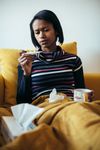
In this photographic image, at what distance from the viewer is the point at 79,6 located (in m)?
1.78

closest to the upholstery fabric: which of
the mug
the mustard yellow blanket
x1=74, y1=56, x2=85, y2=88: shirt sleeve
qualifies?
x1=74, y1=56, x2=85, y2=88: shirt sleeve

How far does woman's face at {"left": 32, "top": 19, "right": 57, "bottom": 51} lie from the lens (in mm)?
1258

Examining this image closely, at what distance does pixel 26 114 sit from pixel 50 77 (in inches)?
16.6

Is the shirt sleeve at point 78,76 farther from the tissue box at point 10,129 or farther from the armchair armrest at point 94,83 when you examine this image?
the tissue box at point 10,129

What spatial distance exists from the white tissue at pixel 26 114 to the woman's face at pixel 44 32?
477 millimetres

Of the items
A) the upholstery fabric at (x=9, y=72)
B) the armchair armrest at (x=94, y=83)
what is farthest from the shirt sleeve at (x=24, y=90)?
the armchair armrest at (x=94, y=83)

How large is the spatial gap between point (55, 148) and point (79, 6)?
1.37 metres

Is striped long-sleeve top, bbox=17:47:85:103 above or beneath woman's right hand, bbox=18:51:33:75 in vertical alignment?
beneath

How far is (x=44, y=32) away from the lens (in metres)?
1.26

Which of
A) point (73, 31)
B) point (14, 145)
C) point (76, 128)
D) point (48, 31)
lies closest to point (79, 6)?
point (73, 31)

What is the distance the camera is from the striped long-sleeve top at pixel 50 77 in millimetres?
1223

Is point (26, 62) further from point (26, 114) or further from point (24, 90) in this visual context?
point (26, 114)

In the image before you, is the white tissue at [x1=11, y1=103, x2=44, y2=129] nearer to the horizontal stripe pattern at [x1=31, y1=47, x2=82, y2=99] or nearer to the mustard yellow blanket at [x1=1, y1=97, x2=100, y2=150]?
the mustard yellow blanket at [x1=1, y1=97, x2=100, y2=150]

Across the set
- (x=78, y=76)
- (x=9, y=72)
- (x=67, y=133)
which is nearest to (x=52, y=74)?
(x=78, y=76)
